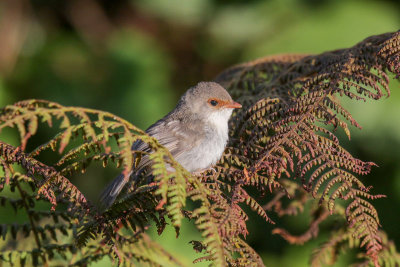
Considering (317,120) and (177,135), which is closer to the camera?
(317,120)

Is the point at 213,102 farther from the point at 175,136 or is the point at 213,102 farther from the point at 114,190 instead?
the point at 114,190

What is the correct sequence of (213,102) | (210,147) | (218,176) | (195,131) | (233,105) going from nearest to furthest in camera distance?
(218,176), (210,147), (233,105), (195,131), (213,102)

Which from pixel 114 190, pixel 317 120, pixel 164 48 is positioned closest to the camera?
pixel 317 120

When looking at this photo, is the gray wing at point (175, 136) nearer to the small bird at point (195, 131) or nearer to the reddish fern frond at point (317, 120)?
the small bird at point (195, 131)

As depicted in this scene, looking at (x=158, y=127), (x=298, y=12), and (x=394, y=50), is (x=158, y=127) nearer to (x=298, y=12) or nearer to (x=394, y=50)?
(x=394, y=50)

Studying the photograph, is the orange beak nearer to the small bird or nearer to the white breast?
the small bird

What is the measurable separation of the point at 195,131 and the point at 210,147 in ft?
1.72

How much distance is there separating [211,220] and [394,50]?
1417mm

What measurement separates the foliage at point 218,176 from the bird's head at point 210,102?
2.10ft

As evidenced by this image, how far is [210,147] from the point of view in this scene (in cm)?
347

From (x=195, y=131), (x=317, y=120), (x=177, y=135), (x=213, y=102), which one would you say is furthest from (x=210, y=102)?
(x=317, y=120)

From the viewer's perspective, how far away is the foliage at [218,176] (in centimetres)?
188

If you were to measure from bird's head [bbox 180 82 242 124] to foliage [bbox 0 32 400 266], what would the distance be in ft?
2.10

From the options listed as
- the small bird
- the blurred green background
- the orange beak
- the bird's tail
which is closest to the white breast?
the small bird
